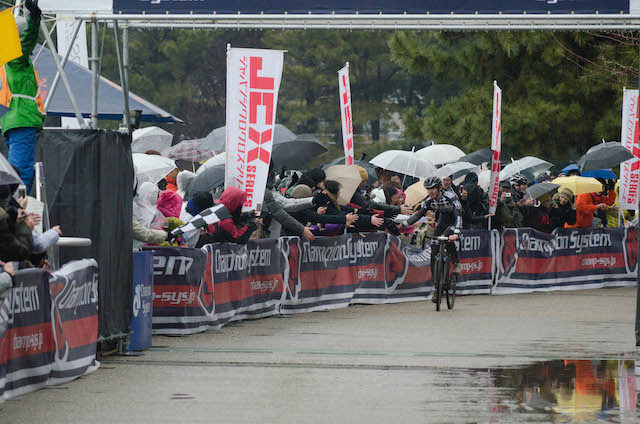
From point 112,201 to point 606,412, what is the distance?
5.46m

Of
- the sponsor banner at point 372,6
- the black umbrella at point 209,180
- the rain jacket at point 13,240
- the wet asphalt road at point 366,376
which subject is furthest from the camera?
the black umbrella at point 209,180

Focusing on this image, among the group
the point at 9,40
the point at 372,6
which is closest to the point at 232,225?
the point at 372,6

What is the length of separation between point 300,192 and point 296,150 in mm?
1980

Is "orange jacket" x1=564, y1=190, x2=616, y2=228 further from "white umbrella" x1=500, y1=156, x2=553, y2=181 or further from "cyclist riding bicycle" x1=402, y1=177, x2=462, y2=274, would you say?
"cyclist riding bicycle" x1=402, y1=177, x2=462, y2=274

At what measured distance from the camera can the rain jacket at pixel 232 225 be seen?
51.4ft

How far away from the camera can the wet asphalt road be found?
9.34 meters

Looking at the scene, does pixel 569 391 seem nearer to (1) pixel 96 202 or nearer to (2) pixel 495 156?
(1) pixel 96 202

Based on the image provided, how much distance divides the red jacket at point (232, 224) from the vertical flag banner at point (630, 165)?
32.8 feet

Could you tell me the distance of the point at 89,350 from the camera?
1138 centimetres

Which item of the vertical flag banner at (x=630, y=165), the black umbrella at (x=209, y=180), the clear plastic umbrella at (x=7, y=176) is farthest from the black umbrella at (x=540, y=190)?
the clear plastic umbrella at (x=7, y=176)

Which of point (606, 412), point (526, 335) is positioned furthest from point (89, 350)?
point (526, 335)

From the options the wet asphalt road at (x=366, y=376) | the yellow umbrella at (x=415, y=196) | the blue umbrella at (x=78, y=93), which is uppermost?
the blue umbrella at (x=78, y=93)

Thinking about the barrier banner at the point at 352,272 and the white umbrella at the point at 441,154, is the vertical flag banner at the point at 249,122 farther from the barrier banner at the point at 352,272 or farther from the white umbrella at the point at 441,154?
the white umbrella at the point at 441,154

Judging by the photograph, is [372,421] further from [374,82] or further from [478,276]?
[374,82]
